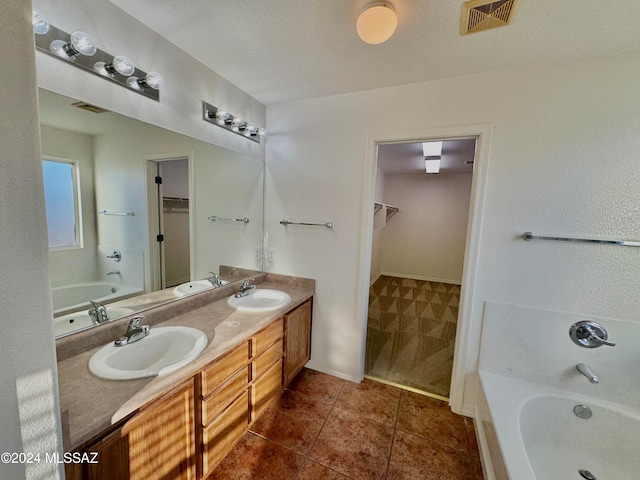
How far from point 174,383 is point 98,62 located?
1.48 meters

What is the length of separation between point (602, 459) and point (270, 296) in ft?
7.52

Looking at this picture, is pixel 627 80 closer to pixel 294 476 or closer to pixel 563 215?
pixel 563 215

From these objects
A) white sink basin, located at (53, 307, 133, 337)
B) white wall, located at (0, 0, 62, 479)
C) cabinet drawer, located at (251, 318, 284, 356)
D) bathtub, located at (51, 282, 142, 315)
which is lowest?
cabinet drawer, located at (251, 318, 284, 356)

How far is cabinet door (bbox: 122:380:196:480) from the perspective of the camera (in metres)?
0.99

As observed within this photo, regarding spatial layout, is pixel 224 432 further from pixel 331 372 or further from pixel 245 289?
pixel 331 372

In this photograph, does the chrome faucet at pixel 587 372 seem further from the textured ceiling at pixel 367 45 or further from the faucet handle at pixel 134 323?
the faucet handle at pixel 134 323

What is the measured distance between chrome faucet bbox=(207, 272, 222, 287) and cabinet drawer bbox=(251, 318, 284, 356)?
595mm

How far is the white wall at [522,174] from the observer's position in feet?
4.88

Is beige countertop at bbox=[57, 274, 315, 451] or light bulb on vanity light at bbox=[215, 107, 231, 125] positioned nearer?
beige countertop at bbox=[57, 274, 315, 451]

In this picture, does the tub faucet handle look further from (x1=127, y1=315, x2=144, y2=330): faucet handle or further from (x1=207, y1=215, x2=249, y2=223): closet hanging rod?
(x1=127, y1=315, x2=144, y2=330): faucet handle

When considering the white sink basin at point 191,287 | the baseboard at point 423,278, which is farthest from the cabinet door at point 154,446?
the baseboard at point 423,278

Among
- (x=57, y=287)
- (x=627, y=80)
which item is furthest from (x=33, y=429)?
(x=627, y=80)

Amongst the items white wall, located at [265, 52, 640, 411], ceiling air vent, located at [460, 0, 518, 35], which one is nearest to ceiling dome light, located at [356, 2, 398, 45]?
ceiling air vent, located at [460, 0, 518, 35]

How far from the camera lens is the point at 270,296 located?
86.0 inches
